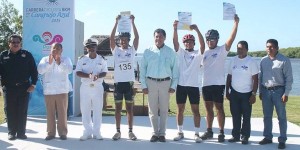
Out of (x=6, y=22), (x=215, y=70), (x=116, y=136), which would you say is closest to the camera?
(x=215, y=70)

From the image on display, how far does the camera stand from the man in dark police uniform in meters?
6.25

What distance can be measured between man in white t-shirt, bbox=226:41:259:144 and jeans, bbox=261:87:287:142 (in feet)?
0.65

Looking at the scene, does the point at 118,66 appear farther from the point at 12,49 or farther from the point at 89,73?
the point at 12,49

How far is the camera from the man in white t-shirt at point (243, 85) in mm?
6066

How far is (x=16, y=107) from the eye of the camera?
637 cm

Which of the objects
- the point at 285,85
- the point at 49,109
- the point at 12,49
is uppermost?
the point at 12,49

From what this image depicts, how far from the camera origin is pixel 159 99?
6262mm

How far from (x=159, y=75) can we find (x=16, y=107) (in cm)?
247

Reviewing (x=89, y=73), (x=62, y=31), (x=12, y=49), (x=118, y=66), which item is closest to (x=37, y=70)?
(x=12, y=49)

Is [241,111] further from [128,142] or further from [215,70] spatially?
[128,142]

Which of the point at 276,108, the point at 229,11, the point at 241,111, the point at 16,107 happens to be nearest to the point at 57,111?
the point at 16,107

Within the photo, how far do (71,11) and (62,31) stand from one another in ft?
1.63

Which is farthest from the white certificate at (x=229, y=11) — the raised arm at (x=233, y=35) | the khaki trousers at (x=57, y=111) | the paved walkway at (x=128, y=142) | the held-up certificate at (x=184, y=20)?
the khaki trousers at (x=57, y=111)

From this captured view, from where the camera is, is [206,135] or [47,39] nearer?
[206,135]
